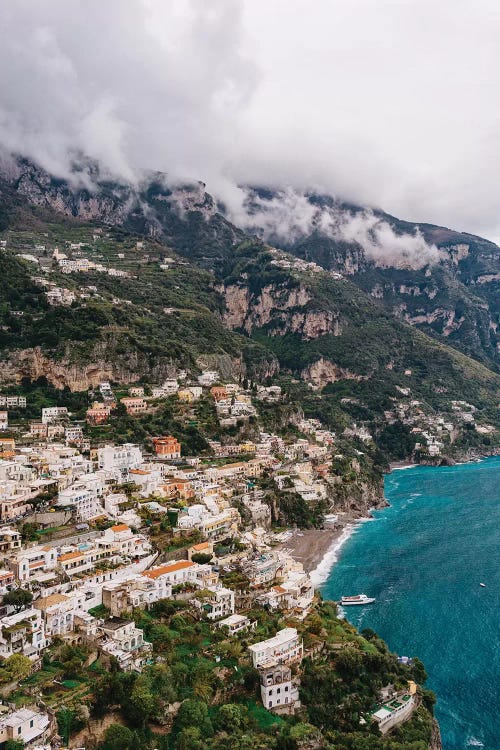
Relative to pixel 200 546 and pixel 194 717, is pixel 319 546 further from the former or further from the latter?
pixel 194 717

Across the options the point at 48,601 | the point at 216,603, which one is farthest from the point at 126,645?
the point at 216,603

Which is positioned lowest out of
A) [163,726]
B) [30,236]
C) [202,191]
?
[163,726]

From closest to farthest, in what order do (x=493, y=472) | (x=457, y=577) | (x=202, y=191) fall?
(x=457, y=577), (x=493, y=472), (x=202, y=191)

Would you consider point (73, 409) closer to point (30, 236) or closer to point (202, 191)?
point (30, 236)

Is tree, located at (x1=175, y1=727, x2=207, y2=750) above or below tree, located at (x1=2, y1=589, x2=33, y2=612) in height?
below

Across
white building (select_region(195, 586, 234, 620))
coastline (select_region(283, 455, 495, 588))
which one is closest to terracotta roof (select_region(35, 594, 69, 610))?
white building (select_region(195, 586, 234, 620))

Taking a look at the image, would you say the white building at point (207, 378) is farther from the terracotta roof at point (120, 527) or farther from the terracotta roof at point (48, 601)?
the terracotta roof at point (48, 601)

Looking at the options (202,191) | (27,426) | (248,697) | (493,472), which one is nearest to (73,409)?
(27,426)

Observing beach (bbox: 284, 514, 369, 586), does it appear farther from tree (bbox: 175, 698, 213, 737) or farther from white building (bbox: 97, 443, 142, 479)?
tree (bbox: 175, 698, 213, 737)
